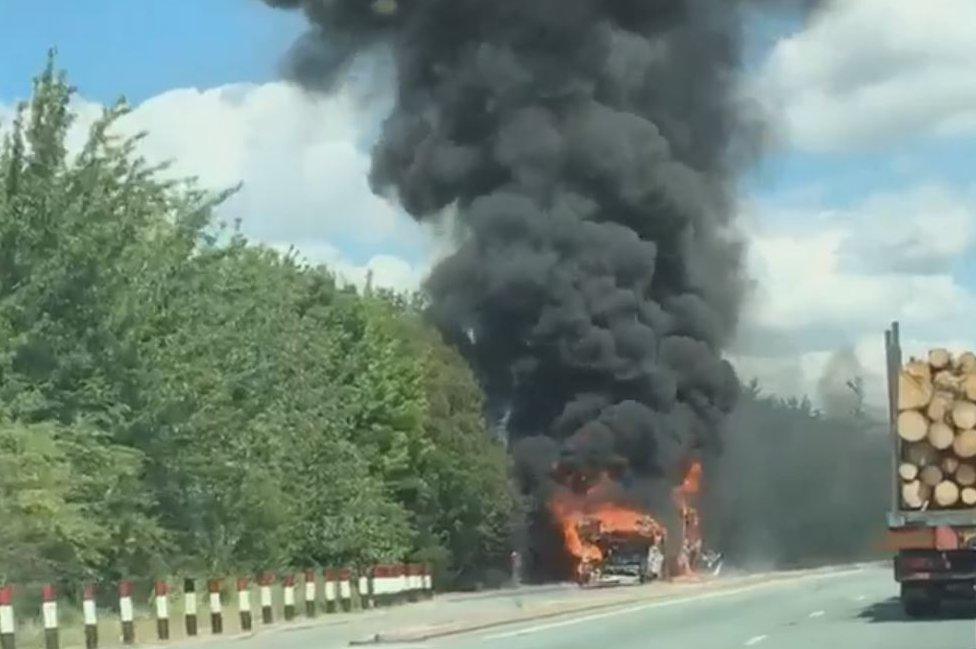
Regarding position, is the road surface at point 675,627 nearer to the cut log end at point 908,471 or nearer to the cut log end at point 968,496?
the cut log end at point 968,496

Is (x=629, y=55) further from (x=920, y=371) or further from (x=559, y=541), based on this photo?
(x=920, y=371)

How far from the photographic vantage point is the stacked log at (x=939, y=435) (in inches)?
1030

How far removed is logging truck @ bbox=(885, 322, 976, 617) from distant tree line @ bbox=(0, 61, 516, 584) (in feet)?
38.5

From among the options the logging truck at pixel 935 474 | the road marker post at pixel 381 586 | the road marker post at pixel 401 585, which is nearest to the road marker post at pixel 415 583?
the road marker post at pixel 401 585

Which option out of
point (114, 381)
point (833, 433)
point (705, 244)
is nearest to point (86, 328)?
point (114, 381)

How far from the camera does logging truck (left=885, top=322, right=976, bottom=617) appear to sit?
26.1m

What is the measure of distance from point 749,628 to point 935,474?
3.56 metres

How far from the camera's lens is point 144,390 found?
101ft

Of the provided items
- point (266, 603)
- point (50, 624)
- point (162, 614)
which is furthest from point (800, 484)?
point (50, 624)

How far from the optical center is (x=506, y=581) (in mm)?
64875

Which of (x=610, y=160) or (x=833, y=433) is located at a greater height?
(x=610, y=160)

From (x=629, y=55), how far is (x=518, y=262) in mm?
7723

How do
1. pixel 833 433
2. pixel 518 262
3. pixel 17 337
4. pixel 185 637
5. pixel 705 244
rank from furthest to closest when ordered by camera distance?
1. pixel 833 433
2. pixel 705 244
3. pixel 518 262
4. pixel 17 337
5. pixel 185 637

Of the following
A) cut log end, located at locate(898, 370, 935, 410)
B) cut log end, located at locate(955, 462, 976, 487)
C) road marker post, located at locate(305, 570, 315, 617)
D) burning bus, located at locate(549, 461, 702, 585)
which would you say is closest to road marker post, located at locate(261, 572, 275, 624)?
road marker post, located at locate(305, 570, 315, 617)
